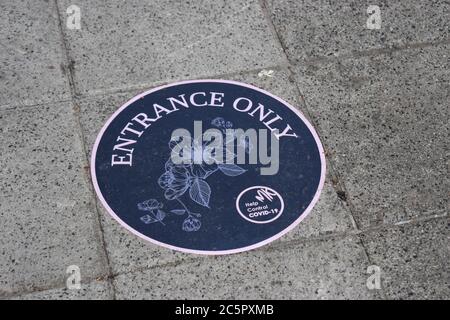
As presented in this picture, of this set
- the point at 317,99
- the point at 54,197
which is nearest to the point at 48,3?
the point at 54,197

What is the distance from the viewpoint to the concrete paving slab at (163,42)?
188 inches

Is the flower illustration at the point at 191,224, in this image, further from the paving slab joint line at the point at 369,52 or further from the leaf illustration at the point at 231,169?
the paving slab joint line at the point at 369,52

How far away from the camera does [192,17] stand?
5.19 metres

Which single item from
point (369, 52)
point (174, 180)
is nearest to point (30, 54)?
point (174, 180)

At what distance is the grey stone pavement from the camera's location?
3721mm

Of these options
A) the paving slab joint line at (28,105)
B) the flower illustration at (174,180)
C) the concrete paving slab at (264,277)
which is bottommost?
the concrete paving slab at (264,277)

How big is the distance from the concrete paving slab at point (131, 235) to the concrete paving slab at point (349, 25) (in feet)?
1.99

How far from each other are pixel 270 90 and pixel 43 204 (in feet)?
5.63

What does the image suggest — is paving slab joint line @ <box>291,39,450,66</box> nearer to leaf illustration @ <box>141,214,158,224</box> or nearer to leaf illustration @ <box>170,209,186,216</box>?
leaf illustration @ <box>170,209,186,216</box>

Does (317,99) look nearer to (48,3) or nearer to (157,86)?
(157,86)

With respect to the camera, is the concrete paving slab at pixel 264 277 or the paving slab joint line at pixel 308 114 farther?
the paving slab joint line at pixel 308 114

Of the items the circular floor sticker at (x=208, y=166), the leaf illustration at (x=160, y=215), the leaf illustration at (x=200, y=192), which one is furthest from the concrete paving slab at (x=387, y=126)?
the leaf illustration at (x=160, y=215)
